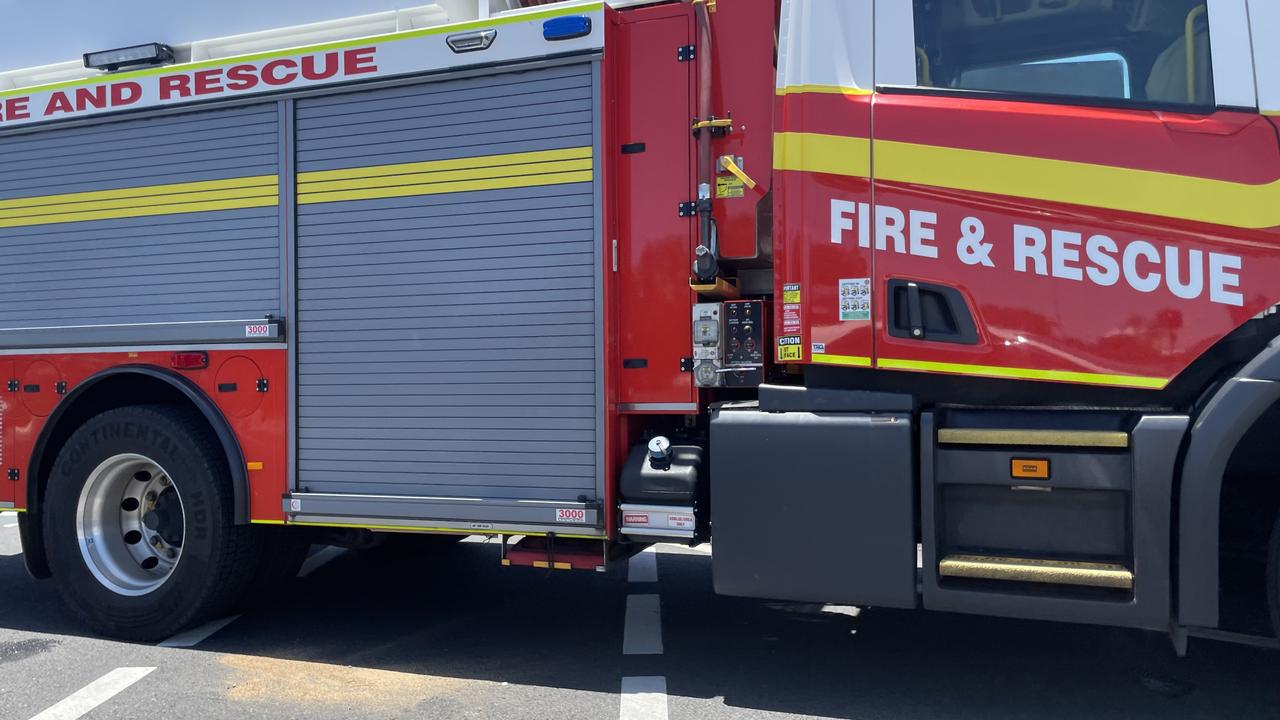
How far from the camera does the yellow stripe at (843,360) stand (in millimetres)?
3590

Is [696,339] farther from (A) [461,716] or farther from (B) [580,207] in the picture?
(A) [461,716]

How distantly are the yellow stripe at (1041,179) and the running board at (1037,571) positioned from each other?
1268 millimetres

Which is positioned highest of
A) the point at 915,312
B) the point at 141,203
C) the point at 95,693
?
the point at 141,203

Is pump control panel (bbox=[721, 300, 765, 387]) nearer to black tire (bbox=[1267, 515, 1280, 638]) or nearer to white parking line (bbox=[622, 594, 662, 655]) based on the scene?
white parking line (bbox=[622, 594, 662, 655])

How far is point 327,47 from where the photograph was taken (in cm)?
440

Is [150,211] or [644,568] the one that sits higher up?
[150,211]

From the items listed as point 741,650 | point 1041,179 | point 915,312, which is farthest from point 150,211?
point 1041,179

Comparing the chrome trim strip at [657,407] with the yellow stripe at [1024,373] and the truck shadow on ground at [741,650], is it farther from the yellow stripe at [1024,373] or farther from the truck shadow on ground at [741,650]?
the truck shadow on ground at [741,650]

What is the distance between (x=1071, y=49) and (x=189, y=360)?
422 centimetres

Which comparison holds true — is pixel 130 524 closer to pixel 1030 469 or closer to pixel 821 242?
pixel 821 242

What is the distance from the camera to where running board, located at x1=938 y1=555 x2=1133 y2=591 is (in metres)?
3.29

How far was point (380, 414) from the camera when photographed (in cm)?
444

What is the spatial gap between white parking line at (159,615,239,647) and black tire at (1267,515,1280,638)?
4.73 metres

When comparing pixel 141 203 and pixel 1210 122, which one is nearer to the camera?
pixel 1210 122
